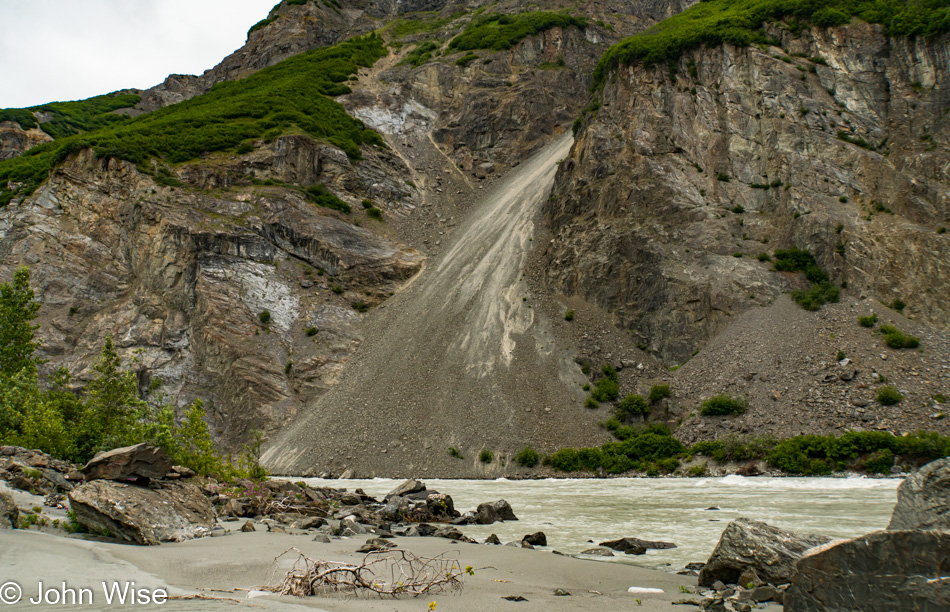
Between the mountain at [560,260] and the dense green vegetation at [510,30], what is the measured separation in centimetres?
2575

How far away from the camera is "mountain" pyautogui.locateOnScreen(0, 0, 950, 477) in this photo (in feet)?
113

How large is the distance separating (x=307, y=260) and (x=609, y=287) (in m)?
27.4

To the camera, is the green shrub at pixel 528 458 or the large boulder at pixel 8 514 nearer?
the large boulder at pixel 8 514

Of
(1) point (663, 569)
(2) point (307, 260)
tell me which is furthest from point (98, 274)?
(1) point (663, 569)

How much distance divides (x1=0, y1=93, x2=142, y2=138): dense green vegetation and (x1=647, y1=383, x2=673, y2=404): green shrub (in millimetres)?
91175

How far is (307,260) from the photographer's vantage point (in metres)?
51.7

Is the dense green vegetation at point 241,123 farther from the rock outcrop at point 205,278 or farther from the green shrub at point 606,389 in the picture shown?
the green shrub at point 606,389

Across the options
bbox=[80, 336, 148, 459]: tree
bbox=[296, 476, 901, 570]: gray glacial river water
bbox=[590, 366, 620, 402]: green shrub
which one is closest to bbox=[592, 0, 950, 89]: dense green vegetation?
bbox=[590, 366, 620, 402]: green shrub

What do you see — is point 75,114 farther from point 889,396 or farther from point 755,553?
point 755,553

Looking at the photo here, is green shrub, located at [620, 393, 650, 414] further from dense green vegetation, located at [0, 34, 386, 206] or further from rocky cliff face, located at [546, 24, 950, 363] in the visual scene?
dense green vegetation, located at [0, 34, 386, 206]

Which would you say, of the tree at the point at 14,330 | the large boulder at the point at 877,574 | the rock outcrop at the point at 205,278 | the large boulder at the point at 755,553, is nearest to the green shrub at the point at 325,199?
the rock outcrop at the point at 205,278

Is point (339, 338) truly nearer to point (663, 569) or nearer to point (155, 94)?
point (663, 569)

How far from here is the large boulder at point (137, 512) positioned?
868 cm

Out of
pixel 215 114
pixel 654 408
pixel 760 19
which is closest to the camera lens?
pixel 654 408
